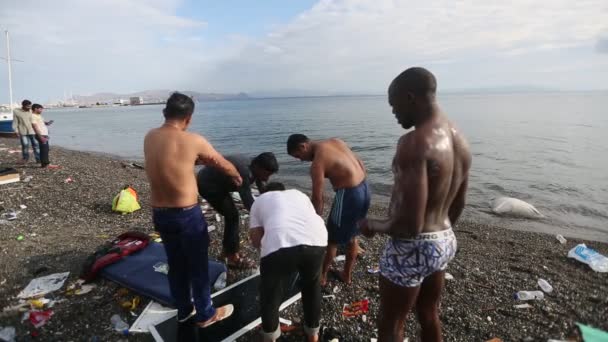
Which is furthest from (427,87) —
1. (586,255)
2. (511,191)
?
(511,191)

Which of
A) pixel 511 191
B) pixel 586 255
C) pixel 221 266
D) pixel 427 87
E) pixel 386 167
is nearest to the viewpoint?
pixel 427 87

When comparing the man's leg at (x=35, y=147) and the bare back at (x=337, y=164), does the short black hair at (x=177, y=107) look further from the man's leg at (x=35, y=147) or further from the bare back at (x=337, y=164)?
the man's leg at (x=35, y=147)

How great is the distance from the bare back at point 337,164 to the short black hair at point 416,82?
1.85 m

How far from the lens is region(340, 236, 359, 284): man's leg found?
4574 millimetres

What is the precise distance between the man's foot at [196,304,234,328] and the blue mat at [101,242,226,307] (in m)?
0.61

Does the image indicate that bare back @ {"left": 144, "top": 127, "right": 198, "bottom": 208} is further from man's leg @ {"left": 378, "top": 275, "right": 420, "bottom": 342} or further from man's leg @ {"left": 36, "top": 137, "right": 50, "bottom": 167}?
→ man's leg @ {"left": 36, "top": 137, "right": 50, "bottom": 167}

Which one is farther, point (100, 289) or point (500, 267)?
point (500, 267)

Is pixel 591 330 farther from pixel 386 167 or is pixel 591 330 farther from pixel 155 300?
pixel 386 167

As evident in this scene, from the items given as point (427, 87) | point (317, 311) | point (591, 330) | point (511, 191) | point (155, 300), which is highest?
point (427, 87)

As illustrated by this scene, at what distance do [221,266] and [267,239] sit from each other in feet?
7.51

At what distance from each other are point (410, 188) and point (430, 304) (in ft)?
3.87

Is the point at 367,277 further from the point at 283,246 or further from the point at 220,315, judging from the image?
the point at 283,246

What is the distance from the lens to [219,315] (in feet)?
12.8

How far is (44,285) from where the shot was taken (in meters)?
4.49
